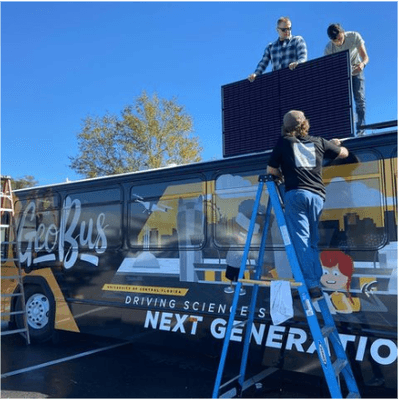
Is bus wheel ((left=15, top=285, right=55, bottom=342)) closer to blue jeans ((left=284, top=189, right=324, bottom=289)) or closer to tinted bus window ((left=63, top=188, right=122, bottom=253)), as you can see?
tinted bus window ((left=63, top=188, right=122, bottom=253))

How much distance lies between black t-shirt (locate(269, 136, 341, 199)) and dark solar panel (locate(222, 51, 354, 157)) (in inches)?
29.4

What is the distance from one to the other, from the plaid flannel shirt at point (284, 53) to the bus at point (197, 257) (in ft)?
4.35

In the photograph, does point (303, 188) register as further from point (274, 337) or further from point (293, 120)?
point (274, 337)

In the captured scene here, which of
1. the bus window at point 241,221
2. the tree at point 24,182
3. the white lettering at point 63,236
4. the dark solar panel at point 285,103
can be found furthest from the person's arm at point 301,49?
the tree at point 24,182

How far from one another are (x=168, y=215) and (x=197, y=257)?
2.44 feet

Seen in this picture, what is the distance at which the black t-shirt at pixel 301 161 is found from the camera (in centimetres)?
379

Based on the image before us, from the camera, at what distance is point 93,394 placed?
16.3 ft

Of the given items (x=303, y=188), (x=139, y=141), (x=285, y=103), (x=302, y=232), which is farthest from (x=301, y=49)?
(x=139, y=141)

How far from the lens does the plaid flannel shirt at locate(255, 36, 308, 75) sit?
5.35m

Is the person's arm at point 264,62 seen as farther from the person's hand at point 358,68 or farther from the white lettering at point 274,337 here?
the white lettering at point 274,337

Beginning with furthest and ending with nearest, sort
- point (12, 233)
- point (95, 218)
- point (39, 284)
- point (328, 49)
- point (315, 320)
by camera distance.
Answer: point (12, 233) → point (39, 284) → point (95, 218) → point (328, 49) → point (315, 320)

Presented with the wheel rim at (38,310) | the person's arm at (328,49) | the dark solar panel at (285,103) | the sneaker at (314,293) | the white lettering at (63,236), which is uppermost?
the person's arm at (328,49)

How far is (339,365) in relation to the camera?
3803 millimetres

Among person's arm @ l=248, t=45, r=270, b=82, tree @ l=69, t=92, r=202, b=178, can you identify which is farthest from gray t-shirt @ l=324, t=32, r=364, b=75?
tree @ l=69, t=92, r=202, b=178
